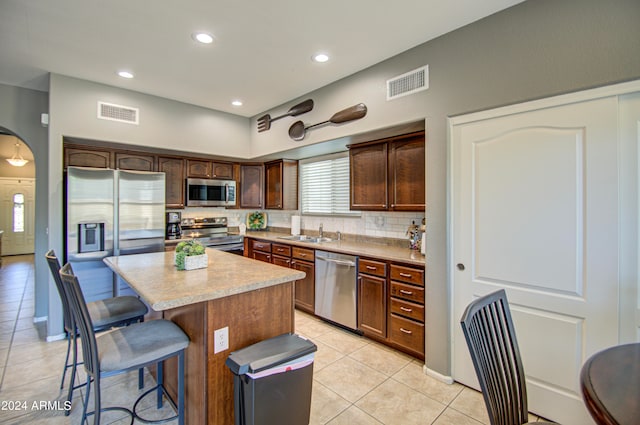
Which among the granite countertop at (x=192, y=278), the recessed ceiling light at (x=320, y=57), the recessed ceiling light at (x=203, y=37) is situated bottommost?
the granite countertop at (x=192, y=278)

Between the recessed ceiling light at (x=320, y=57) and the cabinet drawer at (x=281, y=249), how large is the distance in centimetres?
230

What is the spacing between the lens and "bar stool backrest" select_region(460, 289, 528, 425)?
1.13 m

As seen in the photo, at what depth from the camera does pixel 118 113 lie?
3693 millimetres

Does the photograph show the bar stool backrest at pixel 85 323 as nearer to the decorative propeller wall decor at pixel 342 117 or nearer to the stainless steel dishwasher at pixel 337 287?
the stainless steel dishwasher at pixel 337 287

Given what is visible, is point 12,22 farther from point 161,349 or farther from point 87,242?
point 161,349

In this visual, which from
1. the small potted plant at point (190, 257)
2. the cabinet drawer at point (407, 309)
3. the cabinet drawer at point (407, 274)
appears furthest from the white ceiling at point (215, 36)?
the cabinet drawer at point (407, 309)

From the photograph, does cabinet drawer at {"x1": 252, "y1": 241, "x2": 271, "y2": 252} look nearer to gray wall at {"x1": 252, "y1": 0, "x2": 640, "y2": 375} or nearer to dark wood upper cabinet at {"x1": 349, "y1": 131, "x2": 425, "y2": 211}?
dark wood upper cabinet at {"x1": 349, "y1": 131, "x2": 425, "y2": 211}

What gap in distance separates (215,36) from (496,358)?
2.98 meters

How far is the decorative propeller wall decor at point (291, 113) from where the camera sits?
381 centimetres

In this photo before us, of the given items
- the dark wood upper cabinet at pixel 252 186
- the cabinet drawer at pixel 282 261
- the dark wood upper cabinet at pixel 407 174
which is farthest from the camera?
the dark wood upper cabinet at pixel 252 186

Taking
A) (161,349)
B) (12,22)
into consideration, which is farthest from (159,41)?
(161,349)

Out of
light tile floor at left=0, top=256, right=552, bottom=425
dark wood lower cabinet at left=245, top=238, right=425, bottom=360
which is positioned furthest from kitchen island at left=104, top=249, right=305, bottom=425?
dark wood lower cabinet at left=245, top=238, right=425, bottom=360

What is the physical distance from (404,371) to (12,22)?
4330mm

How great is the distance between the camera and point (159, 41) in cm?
264
